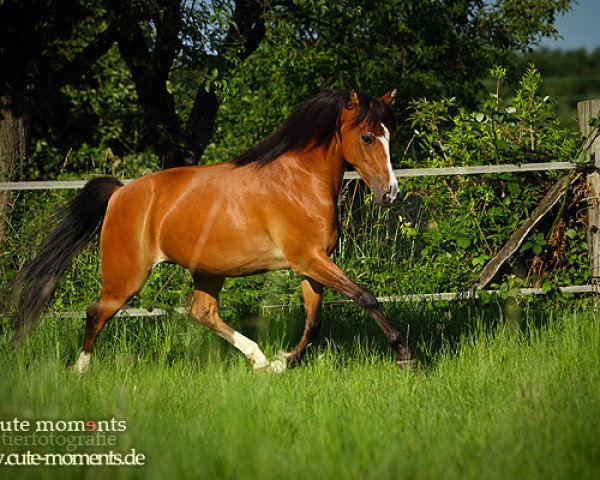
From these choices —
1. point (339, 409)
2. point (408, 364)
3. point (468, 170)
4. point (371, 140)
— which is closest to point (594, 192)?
point (468, 170)

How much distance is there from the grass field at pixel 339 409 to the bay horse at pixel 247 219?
42cm

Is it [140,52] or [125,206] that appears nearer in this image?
[125,206]

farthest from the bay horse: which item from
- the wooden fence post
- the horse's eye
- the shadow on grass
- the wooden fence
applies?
the wooden fence post

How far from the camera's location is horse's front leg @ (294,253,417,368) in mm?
5383

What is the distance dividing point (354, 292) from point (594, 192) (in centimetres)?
315

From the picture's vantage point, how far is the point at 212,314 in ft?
20.8

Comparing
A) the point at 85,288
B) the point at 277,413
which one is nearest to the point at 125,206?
the point at 85,288

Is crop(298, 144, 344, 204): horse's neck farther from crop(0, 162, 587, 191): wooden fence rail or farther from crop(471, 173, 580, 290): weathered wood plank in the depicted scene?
crop(471, 173, 580, 290): weathered wood plank

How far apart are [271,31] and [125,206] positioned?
500 cm

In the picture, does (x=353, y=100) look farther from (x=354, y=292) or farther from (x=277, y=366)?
(x=277, y=366)

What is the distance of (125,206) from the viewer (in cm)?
608

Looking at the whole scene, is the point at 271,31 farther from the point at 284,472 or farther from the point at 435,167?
the point at 284,472

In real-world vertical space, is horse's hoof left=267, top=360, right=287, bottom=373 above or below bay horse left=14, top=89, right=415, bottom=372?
below

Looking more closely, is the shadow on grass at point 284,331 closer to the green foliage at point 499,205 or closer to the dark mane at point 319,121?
the green foliage at point 499,205
